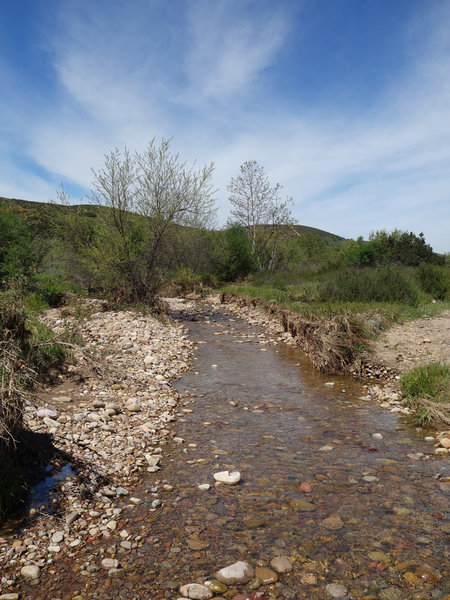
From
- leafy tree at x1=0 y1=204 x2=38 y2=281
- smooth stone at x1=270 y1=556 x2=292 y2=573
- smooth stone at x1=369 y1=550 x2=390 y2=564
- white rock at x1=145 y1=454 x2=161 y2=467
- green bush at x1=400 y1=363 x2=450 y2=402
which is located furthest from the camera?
leafy tree at x1=0 y1=204 x2=38 y2=281

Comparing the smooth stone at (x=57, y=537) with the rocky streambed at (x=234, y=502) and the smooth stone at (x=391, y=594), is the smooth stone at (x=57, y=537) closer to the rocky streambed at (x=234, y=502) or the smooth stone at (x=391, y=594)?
the rocky streambed at (x=234, y=502)

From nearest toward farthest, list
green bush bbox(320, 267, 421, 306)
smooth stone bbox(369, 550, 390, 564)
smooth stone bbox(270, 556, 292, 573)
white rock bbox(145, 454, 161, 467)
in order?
smooth stone bbox(270, 556, 292, 573) < smooth stone bbox(369, 550, 390, 564) < white rock bbox(145, 454, 161, 467) < green bush bbox(320, 267, 421, 306)

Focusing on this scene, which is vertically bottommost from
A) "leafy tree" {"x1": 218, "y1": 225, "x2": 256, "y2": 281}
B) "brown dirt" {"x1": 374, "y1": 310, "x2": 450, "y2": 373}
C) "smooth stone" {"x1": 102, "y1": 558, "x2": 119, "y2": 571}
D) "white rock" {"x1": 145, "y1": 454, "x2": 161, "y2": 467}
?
"smooth stone" {"x1": 102, "y1": 558, "x2": 119, "y2": 571}

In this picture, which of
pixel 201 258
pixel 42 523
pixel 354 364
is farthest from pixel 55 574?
pixel 201 258

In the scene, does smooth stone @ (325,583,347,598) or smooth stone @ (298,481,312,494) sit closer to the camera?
smooth stone @ (325,583,347,598)

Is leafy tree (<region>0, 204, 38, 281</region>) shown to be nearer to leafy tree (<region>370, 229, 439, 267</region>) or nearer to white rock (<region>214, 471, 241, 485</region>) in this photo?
white rock (<region>214, 471, 241, 485</region>)

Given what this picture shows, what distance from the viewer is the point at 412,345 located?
333 inches

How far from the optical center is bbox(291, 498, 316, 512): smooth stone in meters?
3.67

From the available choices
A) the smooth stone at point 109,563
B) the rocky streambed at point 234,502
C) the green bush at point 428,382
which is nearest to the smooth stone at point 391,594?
the rocky streambed at point 234,502

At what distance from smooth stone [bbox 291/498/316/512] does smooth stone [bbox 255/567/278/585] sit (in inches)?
34.4

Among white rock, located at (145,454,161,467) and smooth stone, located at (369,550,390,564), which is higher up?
white rock, located at (145,454,161,467)

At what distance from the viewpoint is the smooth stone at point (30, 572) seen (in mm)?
2674

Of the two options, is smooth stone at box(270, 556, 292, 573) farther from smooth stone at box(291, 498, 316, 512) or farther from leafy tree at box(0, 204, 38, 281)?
leafy tree at box(0, 204, 38, 281)

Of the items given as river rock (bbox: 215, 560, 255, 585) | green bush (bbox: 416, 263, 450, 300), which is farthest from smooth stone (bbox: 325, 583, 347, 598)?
green bush (bbox: 416, 263, 450, 300)
